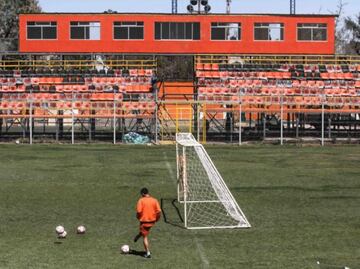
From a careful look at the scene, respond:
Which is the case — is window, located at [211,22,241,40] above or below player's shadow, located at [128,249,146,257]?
above

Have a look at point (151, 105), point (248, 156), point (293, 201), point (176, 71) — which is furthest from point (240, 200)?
point (176, 71)

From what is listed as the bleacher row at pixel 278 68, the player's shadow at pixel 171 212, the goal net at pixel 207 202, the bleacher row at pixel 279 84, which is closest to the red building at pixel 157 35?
the bleacher row at pixel 278 68

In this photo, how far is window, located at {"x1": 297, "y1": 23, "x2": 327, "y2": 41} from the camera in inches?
2167

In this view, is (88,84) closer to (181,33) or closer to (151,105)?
(151,105)

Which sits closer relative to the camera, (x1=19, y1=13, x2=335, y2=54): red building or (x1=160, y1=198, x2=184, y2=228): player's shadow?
(x1=160, y1=198, x2=184, y2=228): player's shadow

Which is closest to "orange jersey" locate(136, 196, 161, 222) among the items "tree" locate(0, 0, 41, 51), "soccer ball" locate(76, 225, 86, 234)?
"soccer ball" locate(76, 225, 86, 234)

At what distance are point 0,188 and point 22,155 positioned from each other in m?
10.8

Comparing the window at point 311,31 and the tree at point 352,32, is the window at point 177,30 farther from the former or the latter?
the tree at point 352,32

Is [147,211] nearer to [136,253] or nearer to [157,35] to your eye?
[136,253]

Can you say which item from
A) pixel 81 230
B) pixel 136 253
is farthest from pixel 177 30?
pixel 136 253

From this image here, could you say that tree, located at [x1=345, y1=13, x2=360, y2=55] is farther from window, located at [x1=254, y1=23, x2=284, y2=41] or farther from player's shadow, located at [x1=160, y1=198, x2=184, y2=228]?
player's shadow, located at [x1=160, y1=198, x2=184, y2=228]

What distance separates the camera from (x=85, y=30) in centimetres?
5444

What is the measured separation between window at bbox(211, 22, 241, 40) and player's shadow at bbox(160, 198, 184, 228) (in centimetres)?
3758

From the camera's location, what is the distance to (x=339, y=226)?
14469 mm
